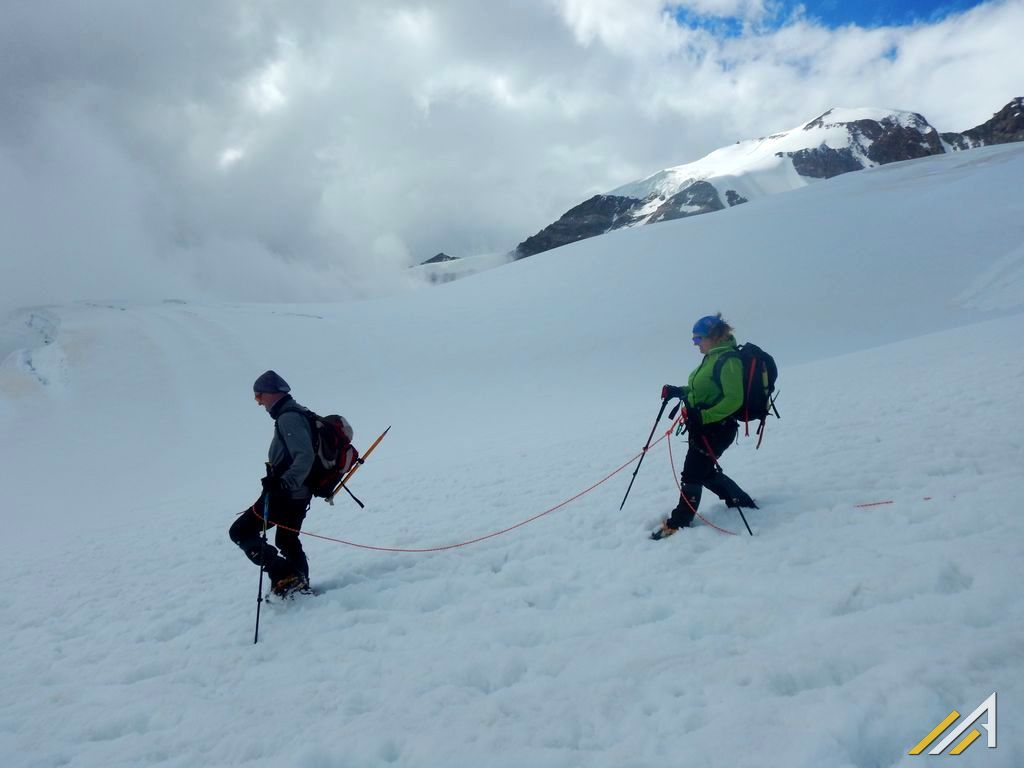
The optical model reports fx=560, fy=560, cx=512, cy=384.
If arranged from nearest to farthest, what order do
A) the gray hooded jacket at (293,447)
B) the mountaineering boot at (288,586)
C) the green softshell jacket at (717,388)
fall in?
the gray hooded jacket at (293,447), the green softshell jacket at (717,388), the mountaineering boot at (288,586)

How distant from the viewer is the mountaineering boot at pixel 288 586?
4.85 meters

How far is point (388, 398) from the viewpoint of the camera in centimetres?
1917

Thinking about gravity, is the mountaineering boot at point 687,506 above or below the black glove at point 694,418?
below

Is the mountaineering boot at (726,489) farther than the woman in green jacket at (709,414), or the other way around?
the mountaineering boot at (726,489)

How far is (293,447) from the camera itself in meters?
4.54

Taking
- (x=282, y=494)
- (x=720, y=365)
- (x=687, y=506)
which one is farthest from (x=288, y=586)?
(x=720, y=365)

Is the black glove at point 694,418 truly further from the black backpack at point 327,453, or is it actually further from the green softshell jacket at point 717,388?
the black backpack at point 327,453

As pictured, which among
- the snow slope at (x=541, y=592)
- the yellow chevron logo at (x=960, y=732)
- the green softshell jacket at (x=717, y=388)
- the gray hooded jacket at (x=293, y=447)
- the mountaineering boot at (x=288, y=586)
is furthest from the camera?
the mountaineering boot at (x=288, y=586)

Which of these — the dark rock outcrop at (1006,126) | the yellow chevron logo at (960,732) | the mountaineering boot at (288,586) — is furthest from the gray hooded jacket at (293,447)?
the dark rock outcrop at (1006,126)

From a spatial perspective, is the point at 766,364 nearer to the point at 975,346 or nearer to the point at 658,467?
the point at 658,467

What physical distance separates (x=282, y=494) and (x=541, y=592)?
7.59ft

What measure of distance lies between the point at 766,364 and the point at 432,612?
343cm

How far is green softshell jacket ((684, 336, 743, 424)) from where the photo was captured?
4676 millimetres

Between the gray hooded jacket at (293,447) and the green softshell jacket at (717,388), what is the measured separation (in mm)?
3265
